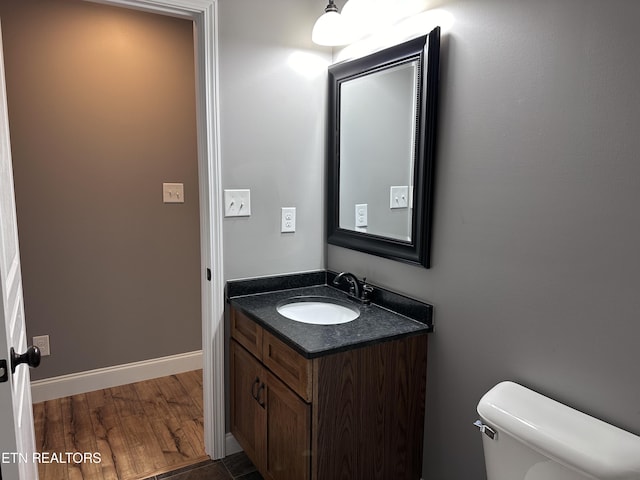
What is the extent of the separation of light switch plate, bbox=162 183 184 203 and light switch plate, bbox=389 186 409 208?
1482 millimetres

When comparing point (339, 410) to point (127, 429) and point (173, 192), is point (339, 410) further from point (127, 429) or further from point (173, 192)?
point (173, 192)

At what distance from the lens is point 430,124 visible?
5.37 ft

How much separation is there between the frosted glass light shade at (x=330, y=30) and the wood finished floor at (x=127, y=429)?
6.37 feet

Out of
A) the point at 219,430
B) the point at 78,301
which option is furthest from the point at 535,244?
the point at 78,301

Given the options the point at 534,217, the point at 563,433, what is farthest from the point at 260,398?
the point at 534,217

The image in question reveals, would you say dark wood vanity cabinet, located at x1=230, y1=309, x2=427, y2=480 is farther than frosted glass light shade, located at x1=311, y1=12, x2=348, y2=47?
No

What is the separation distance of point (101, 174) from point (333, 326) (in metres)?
1.71

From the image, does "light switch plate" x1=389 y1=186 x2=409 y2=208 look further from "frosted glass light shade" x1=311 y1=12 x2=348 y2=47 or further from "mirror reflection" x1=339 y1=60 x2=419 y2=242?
"frosted glass light shade" x1=311 y1=12 x2=348 y2=47

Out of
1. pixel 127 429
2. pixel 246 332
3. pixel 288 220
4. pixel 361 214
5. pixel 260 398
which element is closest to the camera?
pixel 260 398

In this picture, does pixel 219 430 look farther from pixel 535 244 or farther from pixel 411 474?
pixel 535 244

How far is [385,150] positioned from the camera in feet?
6.27

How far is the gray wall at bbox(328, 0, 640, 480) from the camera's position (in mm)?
1150

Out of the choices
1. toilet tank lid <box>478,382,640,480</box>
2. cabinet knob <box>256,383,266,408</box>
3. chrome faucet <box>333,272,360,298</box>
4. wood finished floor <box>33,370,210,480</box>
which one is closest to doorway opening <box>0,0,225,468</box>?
wood finished floor <box>33,370,210,480</box>

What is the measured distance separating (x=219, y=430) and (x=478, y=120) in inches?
67.5
